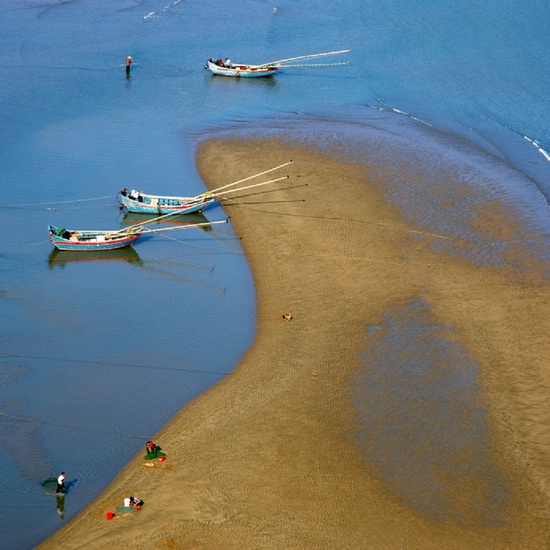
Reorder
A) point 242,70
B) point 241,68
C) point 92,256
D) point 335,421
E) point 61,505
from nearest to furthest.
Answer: point 61,505, point 335,421, point 92,256, point 242,70, point 241,68

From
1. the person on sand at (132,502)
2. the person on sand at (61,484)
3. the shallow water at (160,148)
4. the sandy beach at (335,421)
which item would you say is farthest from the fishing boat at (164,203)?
the person on sand at (132,502)

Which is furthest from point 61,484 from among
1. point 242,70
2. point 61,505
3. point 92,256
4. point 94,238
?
point 242,70

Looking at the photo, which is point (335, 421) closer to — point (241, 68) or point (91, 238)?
point (91, 238)

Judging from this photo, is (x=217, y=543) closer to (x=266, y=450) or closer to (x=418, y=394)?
(x=266, y=450)

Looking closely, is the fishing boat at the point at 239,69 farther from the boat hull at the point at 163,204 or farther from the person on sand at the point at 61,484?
the person on sand at the point at 61,484

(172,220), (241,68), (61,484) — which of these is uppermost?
(241,68)
